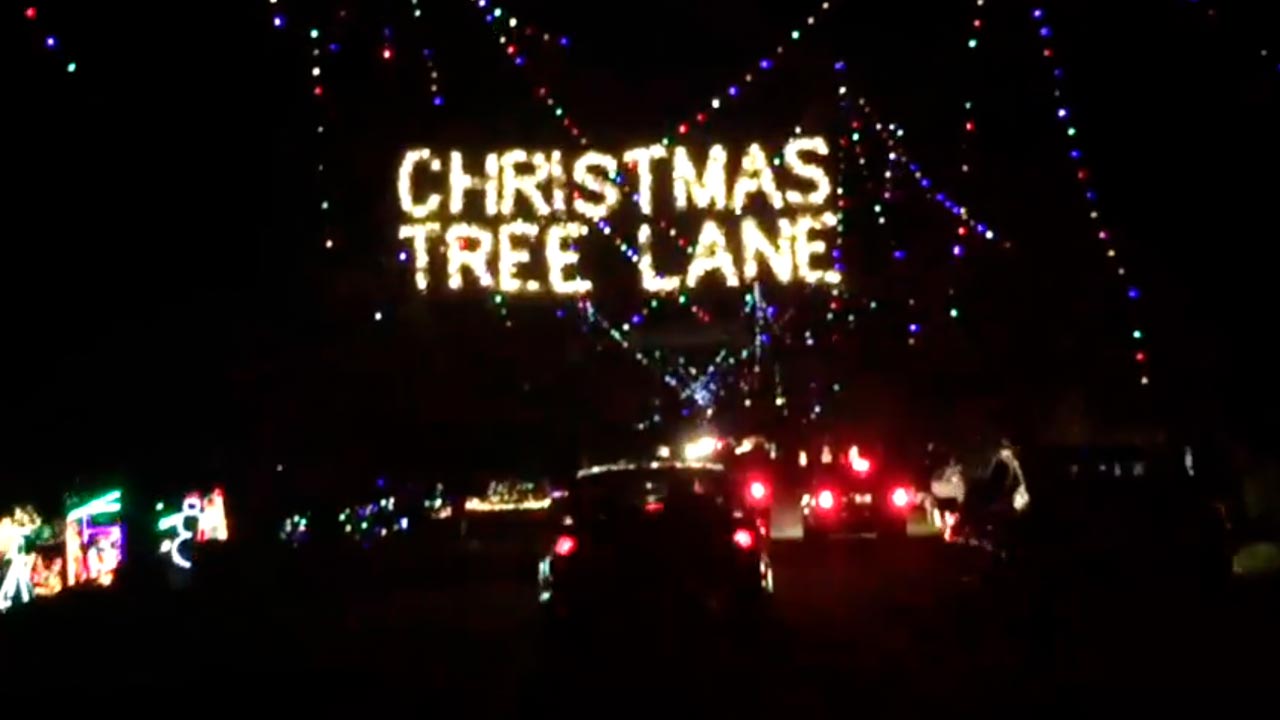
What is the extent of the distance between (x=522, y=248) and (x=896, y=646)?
24.8ft

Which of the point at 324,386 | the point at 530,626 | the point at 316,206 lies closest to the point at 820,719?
the point at 530,626

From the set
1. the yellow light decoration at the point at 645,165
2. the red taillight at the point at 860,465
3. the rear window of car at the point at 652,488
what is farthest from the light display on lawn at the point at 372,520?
the rear window of car at the point at 652,488

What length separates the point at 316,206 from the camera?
2377 cm

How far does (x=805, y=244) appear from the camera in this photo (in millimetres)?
20031

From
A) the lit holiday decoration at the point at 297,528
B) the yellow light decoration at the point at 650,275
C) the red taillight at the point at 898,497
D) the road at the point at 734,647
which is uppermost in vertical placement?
the yellow light decoration at the point at 650,275

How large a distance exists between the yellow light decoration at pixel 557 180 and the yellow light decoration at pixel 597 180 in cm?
15

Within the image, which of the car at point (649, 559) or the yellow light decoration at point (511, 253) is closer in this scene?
the car at point (649, 559)

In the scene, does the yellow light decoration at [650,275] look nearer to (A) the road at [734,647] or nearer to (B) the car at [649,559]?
(A) the road at [734,647]

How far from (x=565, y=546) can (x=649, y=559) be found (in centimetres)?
74

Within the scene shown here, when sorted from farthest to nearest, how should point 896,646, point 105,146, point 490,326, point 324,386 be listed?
point 490,326 < point 324,386 < point 105,146 < point 896,646

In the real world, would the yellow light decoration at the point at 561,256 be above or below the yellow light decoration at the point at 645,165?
below

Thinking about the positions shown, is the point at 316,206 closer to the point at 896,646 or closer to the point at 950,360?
the point at 896,646

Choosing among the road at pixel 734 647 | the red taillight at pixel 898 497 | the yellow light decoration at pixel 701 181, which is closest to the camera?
the road at pixel 734 647

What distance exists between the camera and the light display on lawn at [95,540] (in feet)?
71.3
